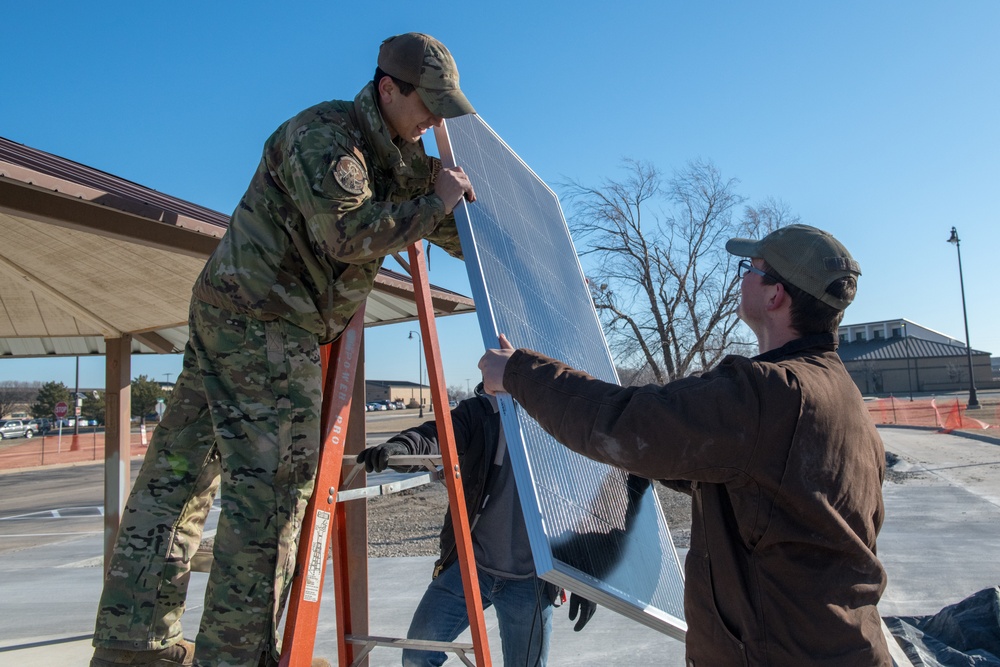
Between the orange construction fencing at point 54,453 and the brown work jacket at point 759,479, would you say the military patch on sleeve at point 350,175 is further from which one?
the orange construction fencing at point 54,453

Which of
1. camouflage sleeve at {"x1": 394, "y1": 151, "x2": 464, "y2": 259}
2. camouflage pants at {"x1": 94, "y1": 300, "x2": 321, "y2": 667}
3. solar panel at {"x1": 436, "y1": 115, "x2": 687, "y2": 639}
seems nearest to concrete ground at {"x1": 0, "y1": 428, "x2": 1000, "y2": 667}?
solar panel at {"x1": 436, "y1": 115, "x2": 687, "y2": 639}

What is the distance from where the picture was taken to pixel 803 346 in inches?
82.1

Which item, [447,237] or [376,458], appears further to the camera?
[376,458]

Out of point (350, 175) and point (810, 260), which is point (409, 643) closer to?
point (350, 175)

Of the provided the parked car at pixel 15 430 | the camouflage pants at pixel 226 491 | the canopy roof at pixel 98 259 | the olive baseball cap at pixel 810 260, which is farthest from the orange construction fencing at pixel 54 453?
the olive baseball cap at pixel 810 260

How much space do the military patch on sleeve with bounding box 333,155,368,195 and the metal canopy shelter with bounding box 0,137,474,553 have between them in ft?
5.11

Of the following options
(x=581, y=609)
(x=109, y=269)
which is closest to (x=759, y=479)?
(x=581, y=609)

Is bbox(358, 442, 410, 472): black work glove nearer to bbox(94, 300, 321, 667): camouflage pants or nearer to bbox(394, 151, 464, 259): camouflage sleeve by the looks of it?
bbox(94, 300, 321, 667): camouflage pants

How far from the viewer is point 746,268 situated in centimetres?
230

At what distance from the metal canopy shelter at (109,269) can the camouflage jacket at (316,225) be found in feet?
4.15

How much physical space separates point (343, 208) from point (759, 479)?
4.22 feet

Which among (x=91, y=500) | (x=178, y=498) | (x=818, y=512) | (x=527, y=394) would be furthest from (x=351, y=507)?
(x=91, y=500)

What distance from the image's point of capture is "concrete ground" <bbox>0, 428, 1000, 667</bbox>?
4.53 m

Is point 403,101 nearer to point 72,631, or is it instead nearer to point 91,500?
point 72,631
